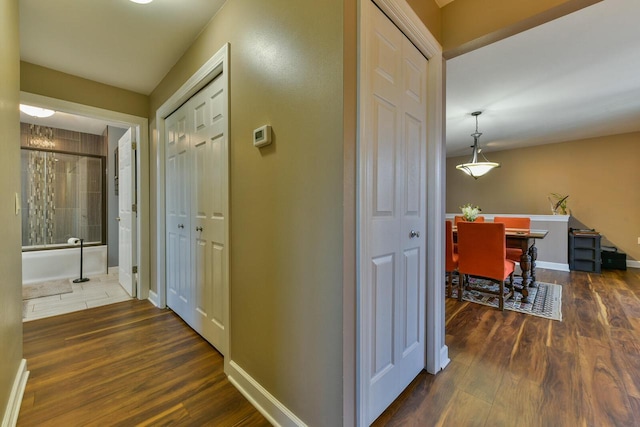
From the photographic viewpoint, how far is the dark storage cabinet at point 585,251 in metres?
4.24

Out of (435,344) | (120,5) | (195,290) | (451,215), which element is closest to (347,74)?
(435,344)

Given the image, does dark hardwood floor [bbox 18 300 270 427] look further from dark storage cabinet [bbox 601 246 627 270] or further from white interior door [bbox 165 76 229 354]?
dark storage cabinet [bbox 601 246 627 270]

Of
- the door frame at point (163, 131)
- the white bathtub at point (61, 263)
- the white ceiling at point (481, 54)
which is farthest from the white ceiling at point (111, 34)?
the white bathtub at point (61, 263)

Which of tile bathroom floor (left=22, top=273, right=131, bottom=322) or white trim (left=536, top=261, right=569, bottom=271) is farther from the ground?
white trim (left=536, top=261, right=569, bottom=271)

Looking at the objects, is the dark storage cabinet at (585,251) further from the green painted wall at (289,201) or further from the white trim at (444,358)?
the green painted wall at (289,201)

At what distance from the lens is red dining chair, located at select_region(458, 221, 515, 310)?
2571 mm

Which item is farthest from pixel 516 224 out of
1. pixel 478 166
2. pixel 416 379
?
pixel 416 379

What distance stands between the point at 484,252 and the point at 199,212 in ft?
9.13

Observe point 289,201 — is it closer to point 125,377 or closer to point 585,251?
point 125,377

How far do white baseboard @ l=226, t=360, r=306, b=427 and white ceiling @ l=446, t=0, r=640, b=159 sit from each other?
9.83 ft

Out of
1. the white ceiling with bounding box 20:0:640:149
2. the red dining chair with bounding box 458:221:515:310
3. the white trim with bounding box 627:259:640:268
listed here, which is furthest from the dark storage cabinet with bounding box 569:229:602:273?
the red dining chair with bounding box 458:221:515:310

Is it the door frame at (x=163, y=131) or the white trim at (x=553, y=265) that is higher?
the door frame at (x=163, y=131)

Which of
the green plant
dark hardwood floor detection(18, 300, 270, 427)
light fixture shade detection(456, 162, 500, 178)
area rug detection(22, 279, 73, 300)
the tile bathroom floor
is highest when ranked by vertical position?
light fixture shade detection(456, 162, 500, 178)

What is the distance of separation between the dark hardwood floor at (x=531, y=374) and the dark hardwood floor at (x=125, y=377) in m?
0.96
